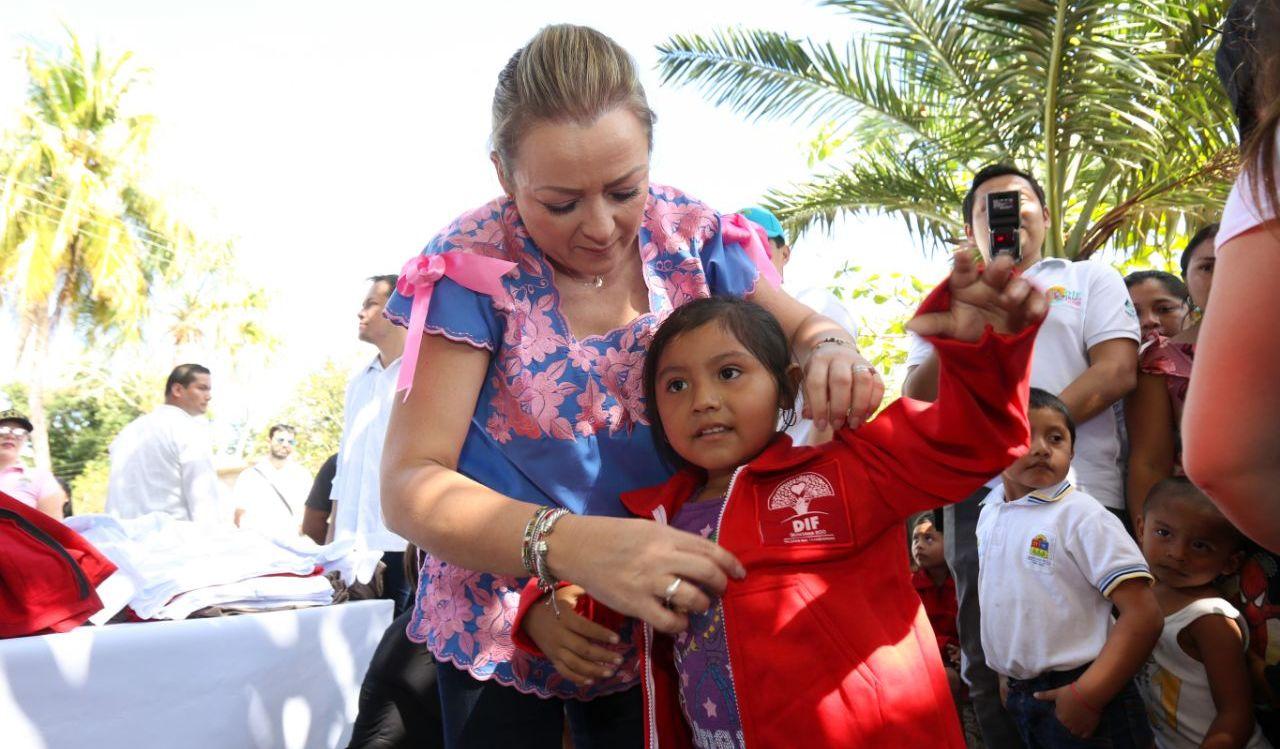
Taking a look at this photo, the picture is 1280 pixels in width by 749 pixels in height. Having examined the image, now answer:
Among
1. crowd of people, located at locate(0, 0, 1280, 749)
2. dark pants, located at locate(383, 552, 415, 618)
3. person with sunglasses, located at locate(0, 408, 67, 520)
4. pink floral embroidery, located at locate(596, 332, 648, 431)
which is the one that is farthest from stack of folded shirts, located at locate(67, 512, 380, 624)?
pink floral embroidery, located at locate(596, 332, 648, 431)

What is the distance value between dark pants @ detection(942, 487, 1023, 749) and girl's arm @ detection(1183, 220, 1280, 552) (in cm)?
253

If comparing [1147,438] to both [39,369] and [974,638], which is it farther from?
[39,369]

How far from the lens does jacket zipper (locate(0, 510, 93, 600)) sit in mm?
3143

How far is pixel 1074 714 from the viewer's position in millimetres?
3029

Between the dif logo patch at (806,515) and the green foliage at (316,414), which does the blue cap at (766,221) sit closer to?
the dif logo patch at (806,515)

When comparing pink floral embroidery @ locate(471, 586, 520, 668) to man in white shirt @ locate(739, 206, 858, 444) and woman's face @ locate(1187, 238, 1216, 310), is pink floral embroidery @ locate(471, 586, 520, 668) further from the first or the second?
woman's face @ locate(1187, 238, 1216, 310)

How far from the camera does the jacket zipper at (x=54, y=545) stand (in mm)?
3143

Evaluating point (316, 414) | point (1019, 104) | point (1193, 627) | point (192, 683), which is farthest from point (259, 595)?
point (316, 414)

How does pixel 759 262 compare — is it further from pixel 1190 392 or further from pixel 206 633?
pixel 206 633

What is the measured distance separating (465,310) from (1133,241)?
8.61m

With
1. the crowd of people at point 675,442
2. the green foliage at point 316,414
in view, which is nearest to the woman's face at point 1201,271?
the crowd of people at point 675,442

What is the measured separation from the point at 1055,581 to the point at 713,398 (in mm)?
1770

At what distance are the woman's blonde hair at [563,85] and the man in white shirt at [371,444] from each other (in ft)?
10.5

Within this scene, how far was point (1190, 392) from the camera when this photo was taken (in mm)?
1253
